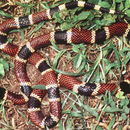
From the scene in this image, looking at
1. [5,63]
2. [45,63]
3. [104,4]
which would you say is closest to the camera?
[104,4]

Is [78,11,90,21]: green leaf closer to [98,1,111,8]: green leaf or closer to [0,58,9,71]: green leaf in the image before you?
[98,1,111,8]: green leaf

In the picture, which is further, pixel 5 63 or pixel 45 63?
pixel 5 63

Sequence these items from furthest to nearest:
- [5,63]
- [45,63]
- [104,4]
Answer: [5,63] → [45,63] → [104,4]

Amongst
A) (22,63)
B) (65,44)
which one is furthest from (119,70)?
(22,63)

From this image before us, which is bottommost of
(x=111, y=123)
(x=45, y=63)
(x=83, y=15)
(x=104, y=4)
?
(x=111, y=123)

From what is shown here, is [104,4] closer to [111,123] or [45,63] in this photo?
[45,63]

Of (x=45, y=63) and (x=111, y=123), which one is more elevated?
(x=45, y=63)

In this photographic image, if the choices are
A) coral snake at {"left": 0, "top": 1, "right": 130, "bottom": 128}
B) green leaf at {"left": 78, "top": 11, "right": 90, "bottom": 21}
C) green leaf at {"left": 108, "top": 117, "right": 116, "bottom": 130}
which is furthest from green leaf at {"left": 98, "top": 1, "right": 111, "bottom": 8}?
green leaf at {"left": 108, "top": 117, "right": 116, "bottom": 130}

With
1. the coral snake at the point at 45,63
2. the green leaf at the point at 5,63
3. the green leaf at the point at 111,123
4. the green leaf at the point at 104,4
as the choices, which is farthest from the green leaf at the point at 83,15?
the green leaf at the point at 111,123

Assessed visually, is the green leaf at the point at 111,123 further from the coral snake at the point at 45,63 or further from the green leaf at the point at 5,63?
the green leaf at the point at 5,63

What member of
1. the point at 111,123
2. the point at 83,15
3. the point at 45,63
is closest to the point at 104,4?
the point at 83,15

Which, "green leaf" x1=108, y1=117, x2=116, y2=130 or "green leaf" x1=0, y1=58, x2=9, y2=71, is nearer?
"green leaf" x1=108, y1=117, x2=116, y2=130
